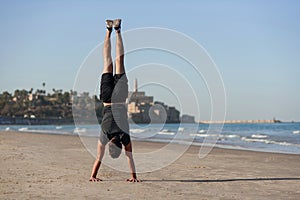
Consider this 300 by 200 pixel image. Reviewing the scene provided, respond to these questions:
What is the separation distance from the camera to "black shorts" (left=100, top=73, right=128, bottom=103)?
362 inches

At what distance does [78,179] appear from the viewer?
9.66m

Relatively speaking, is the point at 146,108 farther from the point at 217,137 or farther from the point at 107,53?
the point at 217,137

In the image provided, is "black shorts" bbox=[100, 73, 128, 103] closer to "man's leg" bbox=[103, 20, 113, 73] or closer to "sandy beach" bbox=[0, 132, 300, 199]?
"man's leg" bbox=[103, 20, 113, 73]

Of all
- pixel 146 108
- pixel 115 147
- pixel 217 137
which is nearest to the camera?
pixel 115 147

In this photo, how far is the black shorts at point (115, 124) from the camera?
30.6 feet

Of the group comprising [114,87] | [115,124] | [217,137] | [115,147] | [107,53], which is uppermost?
[107,53]

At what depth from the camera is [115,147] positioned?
9.20 m

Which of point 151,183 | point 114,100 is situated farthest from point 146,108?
point 151,183

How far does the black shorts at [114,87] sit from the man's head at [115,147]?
0.82m

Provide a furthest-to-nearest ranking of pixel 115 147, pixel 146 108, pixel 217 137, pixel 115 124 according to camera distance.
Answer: pixel 217 137 < pixel 146 108 < pixel 115 124 < pixel 115 147

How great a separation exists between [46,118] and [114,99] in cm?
16747

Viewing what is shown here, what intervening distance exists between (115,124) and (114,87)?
0.77 m

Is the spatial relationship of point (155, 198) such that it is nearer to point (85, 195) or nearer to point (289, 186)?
point (85, 195)

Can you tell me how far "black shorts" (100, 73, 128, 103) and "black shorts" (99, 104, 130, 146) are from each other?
0.22 meters
